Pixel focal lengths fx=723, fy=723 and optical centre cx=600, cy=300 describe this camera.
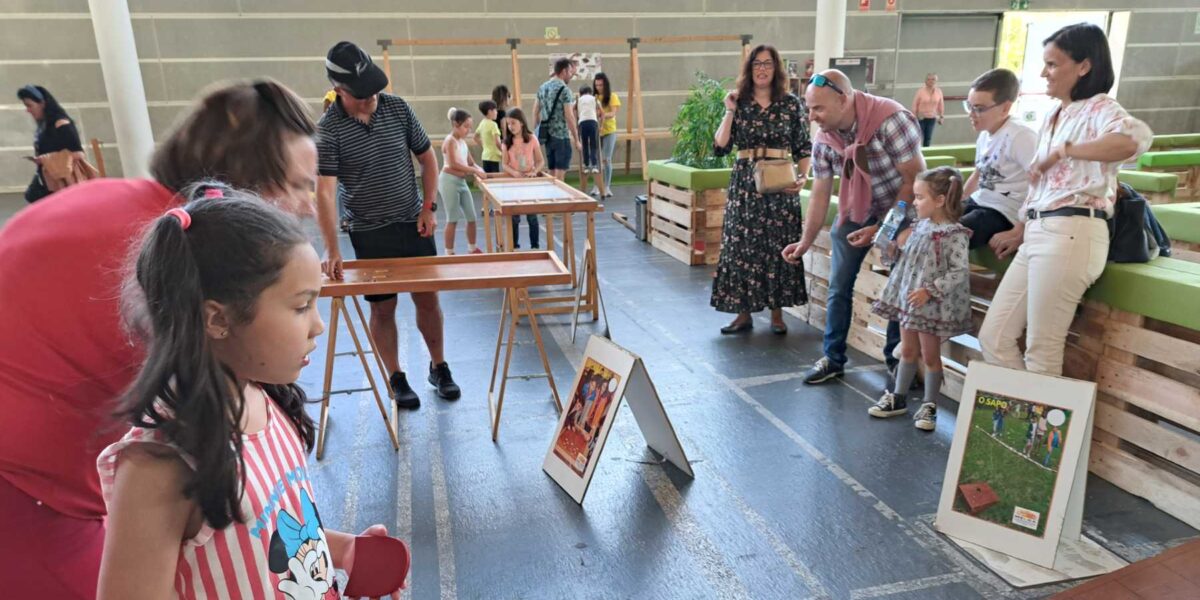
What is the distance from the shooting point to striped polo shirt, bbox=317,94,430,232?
334 centimetres

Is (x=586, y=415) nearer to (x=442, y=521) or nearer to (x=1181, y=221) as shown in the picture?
(x=442, y=521)

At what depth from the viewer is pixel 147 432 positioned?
0.94m

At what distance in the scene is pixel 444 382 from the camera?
4.05 m

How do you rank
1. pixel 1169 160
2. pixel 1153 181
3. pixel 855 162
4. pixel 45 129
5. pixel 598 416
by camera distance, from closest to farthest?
pixel 598 416 < pixel 855 162 < pixel 1153 181 < pixel 45 129 < pixel 1169 160

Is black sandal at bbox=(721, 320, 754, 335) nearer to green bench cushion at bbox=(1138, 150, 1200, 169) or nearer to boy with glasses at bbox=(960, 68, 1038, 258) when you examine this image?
boy with glasses at bbox=(960, 68, 1038, 258)

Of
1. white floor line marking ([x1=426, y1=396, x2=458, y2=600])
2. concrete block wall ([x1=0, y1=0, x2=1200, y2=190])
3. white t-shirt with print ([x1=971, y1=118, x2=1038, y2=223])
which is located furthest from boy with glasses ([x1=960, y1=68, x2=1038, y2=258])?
concrete block wall ([x1=0, y1=0, x2=1200, y2=190])

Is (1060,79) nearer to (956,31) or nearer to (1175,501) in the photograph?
(1175,501)

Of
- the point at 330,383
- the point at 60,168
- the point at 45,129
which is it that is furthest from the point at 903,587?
the point at 45,129

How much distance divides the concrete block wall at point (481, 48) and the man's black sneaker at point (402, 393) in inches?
379

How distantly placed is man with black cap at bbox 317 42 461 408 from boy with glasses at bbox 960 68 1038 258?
2.58 meters

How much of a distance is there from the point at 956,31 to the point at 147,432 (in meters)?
16.5

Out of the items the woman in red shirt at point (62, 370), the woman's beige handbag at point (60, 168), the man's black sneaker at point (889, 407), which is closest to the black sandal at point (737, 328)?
the man's black sneaker at point (889, 407)

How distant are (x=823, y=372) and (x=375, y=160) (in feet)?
8.61

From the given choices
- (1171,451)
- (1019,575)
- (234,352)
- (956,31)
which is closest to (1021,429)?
(1019,575)
